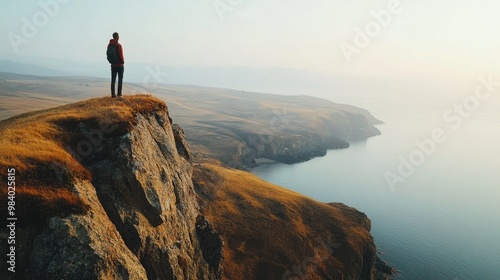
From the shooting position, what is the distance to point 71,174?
21344 millimetres

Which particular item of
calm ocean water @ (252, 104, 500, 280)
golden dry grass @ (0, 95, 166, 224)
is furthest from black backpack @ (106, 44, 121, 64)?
calm ocean water @ (252, 104, 500, 280)

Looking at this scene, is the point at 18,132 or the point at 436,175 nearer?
the point at 18,132

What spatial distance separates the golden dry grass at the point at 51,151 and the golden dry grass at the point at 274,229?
32.2 meters

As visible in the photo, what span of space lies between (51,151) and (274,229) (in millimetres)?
47762

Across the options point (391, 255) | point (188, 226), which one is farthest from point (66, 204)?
point (391, 255)

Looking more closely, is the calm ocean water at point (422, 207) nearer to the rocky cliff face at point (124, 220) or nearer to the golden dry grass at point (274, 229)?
the golden dry grass at point (274, 229)

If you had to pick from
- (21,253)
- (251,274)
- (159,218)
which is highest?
(21,253)

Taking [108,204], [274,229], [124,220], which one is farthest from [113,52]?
[274,229]

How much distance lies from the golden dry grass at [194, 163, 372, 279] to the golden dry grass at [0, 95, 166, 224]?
32.2 meters

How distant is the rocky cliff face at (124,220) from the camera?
1700 cm

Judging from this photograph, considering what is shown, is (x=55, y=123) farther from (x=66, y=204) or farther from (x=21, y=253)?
(x=21, y=253)

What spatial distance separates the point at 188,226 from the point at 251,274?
20.1m

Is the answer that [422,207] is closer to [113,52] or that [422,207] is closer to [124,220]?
[124,220]

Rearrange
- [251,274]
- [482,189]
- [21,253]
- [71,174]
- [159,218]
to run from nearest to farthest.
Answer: [21,253] < [71,174] < [159,218] < [251,274] < [482,189]
